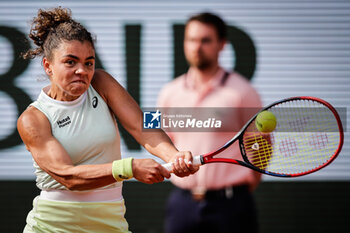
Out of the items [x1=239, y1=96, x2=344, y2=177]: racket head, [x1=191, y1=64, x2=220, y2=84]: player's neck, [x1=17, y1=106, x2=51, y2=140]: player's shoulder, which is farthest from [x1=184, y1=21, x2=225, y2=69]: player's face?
[x1=17, y1=106, x2=51, y2=140]: player's shoulder

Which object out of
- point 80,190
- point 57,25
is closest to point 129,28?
point 57,25

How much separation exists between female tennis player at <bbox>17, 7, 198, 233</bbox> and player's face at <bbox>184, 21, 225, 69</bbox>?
177 centimetres

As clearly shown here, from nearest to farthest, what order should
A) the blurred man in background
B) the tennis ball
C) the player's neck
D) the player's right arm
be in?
the player's right arm
the tennis ball
the blurred man in background
the player's neck

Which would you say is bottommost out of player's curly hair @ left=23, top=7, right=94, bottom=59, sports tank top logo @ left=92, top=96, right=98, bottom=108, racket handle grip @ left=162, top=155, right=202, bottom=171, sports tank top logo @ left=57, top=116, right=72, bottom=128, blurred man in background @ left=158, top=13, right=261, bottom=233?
blurred man in background @ left=158, top=13, right=261, bottom=233

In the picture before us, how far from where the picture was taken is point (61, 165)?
2430mm

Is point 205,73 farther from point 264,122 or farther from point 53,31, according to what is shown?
point 53,31

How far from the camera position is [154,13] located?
224 inches

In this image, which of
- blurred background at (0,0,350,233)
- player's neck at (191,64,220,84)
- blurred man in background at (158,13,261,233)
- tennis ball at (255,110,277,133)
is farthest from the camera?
blurred background at (0,0,350,233)

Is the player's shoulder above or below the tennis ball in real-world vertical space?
above

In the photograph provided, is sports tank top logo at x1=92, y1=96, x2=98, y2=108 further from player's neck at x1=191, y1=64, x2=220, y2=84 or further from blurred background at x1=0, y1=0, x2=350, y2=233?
blurred background at x1=0, y1=0, x2=350, y2=233

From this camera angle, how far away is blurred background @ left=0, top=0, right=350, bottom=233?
5.62m

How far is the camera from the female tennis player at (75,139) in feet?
8.05

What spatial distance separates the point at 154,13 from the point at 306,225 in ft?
8.96

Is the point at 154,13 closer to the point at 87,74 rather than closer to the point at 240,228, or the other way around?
the point at 240,228
